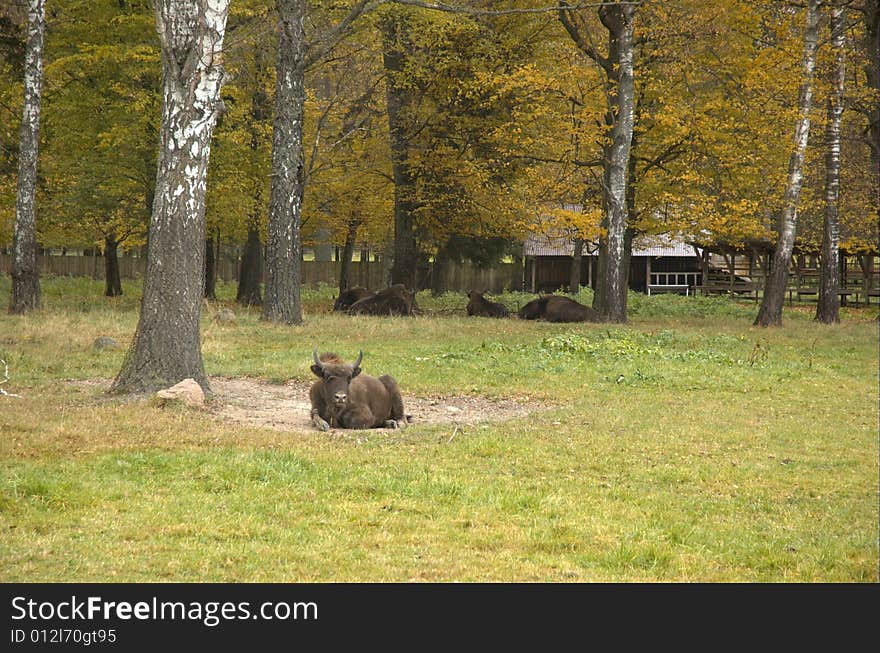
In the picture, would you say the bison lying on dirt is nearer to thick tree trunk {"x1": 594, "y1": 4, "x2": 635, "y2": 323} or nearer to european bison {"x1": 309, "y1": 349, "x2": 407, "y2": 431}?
thick tree trunk {"x1": 594, "y1": 4, "x2": 635, "y2": 323}

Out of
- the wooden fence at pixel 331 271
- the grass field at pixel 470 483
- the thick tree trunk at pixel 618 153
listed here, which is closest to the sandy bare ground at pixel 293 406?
the grass field at pixel 470 483

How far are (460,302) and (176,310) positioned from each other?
28277 mm

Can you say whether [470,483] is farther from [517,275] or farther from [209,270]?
[517,275]

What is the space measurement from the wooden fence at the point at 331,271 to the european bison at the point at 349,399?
1897 inches

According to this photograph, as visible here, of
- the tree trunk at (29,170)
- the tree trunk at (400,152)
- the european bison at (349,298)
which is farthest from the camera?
the tree trunk at (400,152)

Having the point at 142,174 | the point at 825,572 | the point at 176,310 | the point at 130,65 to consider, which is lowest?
the point at 825,572

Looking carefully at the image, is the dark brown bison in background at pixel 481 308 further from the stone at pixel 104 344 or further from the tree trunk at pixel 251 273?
the stone at pixel 104 344

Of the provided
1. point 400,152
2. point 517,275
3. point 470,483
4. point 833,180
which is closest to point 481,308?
point 400,152

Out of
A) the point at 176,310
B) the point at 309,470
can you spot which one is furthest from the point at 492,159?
the point at 309,470

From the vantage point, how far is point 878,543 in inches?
296

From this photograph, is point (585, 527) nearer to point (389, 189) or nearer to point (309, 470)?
point (309, 470)

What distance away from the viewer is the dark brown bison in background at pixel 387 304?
32.7m

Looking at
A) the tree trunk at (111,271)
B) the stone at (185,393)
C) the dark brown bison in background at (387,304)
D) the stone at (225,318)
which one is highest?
the tree trunk at (111,271)
